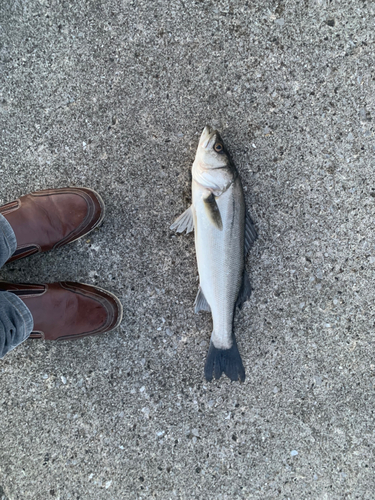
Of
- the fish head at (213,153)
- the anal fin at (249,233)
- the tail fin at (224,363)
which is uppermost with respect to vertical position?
the fish head at (213,153)

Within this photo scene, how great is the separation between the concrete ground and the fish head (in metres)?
0.32

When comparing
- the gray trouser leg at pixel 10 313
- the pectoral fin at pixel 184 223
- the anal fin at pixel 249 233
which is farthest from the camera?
the pectoral fin at pixel 184 223

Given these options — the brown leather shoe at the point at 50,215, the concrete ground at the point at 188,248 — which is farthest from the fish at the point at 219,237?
the brown leather shoe at the point at 50,215

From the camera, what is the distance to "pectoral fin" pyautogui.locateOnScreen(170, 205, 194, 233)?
260 cm

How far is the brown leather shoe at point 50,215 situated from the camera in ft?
8.49

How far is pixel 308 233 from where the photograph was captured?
2.74 m

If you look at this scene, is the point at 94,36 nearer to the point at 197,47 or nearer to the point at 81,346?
the point at 197,47

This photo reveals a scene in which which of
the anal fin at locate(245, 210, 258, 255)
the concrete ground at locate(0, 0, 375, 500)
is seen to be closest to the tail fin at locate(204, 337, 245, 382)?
the concrete ground at locate(0, 0, 375, 500)

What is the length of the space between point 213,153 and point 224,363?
1.77 meters

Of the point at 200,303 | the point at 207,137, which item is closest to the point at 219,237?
the point at 200,303

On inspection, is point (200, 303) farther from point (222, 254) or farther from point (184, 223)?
point (184, 223)

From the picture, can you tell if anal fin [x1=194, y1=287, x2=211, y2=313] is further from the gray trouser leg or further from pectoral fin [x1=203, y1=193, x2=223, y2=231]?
the gray trouser leg

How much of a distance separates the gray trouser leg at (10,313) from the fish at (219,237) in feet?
4.41

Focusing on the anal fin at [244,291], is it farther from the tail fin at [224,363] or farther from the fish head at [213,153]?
the fish head at [213,153]
